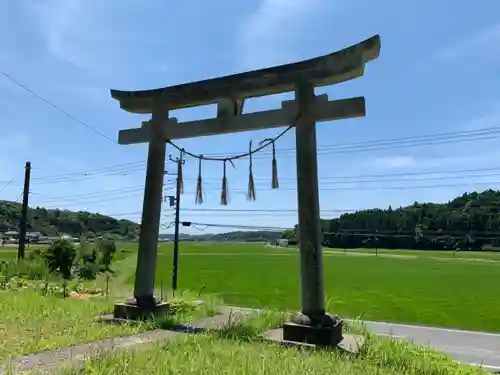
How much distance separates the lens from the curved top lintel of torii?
19.3ft

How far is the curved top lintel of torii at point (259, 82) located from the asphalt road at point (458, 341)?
376 cm

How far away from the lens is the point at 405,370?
4289 mm

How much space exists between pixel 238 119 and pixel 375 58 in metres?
2.00

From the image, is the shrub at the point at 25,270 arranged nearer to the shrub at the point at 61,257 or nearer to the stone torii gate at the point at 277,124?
the shrub at the point at 61,257

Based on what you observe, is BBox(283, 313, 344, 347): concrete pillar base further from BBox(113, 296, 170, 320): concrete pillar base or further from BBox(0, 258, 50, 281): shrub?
BBox(0, 258, 50, 281): shrub

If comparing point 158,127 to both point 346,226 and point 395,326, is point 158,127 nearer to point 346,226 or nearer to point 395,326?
point 395,326

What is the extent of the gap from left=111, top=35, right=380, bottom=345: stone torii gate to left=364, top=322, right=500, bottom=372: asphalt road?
1.98 meters

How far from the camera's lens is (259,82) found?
21.5 ft

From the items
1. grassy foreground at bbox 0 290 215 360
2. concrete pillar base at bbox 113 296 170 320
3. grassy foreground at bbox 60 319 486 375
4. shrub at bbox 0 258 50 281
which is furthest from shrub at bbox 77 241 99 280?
grassy foreground at bbox 60 319 486 375

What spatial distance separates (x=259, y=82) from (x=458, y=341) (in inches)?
260

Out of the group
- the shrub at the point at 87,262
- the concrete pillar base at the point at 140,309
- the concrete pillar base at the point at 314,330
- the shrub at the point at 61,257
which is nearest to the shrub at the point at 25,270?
the shrub at the point at 61,257

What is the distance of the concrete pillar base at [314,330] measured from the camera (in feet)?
17.5

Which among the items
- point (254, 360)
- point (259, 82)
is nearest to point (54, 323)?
point (254, 360)

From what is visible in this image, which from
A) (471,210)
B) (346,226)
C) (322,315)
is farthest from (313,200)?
(346,226)
